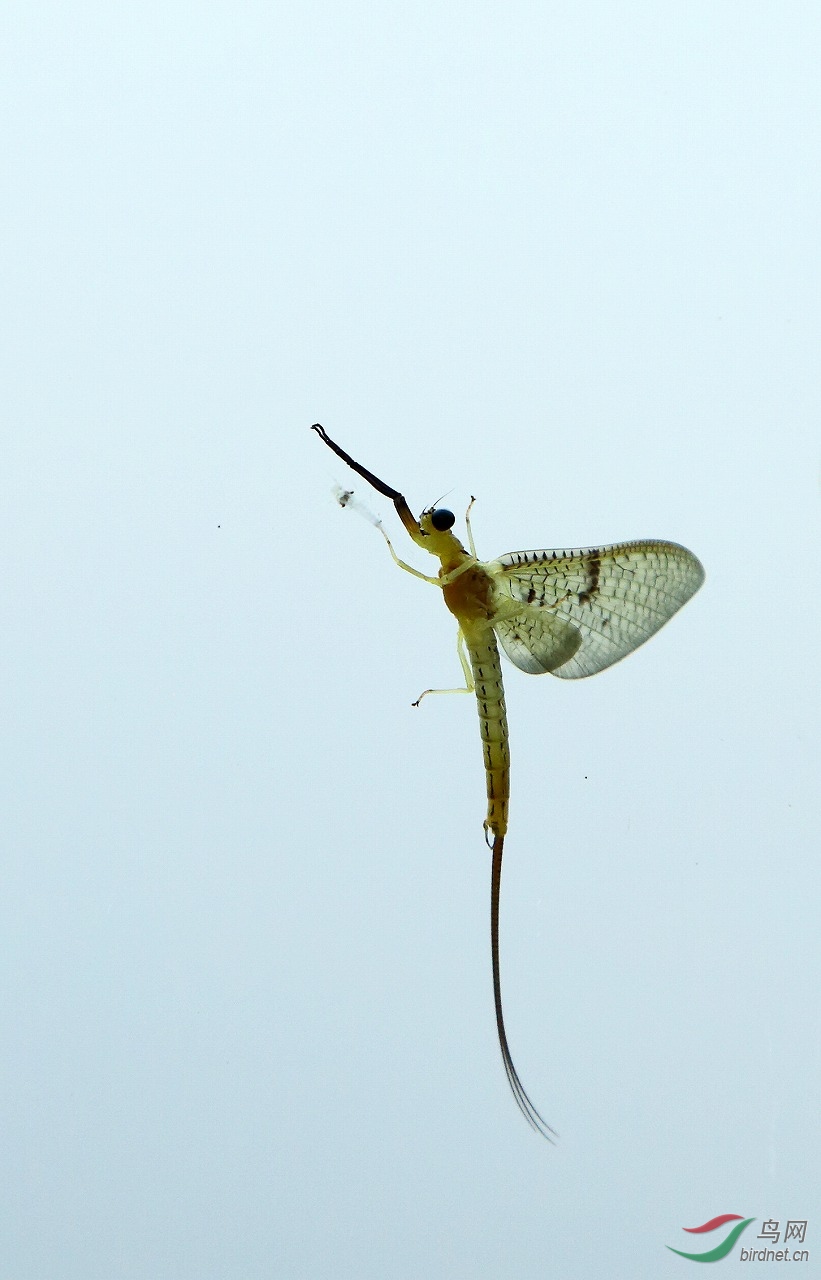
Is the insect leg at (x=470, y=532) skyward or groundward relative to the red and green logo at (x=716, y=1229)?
skyward

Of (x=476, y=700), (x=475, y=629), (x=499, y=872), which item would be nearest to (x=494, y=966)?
(x=499, y=872)

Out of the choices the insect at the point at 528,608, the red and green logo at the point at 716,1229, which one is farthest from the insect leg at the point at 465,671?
the red and green logo at the point at 716,1229

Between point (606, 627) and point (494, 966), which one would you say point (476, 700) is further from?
point (494, 966)

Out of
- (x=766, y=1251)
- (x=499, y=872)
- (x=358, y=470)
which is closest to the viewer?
(x=358, y=470)

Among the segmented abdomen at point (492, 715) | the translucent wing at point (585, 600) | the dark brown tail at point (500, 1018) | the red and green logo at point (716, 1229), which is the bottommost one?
the red and green logo at point (716, 1229)

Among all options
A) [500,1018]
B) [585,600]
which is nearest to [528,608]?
[585,600]

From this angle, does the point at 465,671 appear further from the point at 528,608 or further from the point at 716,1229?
the point at 716,1229

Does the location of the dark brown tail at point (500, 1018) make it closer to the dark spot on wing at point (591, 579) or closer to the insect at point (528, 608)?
the insect at point (528, 608)
